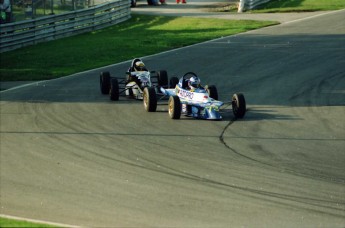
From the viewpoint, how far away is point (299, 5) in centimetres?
4900

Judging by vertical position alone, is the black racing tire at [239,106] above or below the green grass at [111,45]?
above

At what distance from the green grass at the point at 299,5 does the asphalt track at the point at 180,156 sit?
19.3m

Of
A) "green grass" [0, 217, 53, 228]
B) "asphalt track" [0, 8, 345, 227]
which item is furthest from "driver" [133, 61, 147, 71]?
"green grass" [0, 217, 53, 228]

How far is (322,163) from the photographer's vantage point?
16.0m

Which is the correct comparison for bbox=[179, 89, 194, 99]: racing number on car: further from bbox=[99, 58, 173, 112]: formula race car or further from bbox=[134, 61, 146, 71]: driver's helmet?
bbox=[134, 61, 146, 71]: driver's helmet

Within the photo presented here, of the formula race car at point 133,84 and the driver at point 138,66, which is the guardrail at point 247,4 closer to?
the formula race car at point 133,84

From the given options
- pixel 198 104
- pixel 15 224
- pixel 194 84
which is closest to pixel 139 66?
pixel 194 84

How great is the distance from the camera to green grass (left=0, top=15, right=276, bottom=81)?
30219 mm

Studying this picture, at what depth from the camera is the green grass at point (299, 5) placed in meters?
47.2

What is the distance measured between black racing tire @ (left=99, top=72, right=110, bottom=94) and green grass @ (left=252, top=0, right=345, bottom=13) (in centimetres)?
2375

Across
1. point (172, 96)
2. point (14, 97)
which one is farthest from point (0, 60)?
point (172, 96)

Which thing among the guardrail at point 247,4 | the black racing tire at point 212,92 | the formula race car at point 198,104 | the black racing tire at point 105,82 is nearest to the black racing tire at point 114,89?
the black racing tire at point 105,82

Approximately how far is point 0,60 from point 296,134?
16518mm

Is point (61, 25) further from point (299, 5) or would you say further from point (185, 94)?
point (185, 94)
